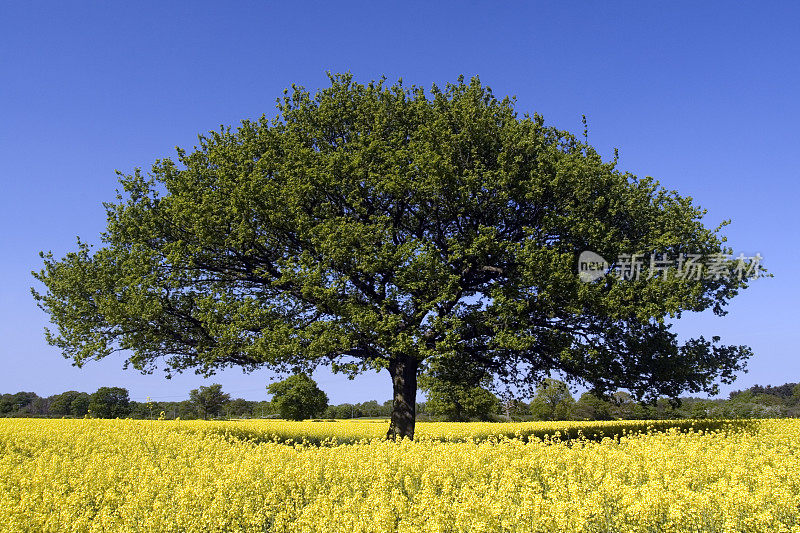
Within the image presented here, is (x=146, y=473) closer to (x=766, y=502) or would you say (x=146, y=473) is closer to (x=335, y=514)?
(x=335, y=514)

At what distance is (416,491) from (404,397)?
12.3 meters

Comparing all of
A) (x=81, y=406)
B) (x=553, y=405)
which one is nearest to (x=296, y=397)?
(x=553, y=405)

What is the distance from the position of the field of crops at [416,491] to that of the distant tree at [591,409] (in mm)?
49849

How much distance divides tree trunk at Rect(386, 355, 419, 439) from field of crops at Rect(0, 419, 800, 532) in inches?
279

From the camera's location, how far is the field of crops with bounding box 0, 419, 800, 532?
7305 millimetres

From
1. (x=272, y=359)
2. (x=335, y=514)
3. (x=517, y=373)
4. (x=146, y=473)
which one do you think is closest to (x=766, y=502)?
(x=335, y=514)

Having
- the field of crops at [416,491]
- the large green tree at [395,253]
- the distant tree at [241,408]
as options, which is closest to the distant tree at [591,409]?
the large green tree at [395,253]

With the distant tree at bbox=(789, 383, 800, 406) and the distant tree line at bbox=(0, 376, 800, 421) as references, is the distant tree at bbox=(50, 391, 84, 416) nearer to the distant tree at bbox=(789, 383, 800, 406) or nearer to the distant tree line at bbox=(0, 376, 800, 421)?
the distant tree line at bbox=(0, 376, 800, 421)

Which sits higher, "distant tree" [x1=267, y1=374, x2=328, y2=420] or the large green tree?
the large green tree

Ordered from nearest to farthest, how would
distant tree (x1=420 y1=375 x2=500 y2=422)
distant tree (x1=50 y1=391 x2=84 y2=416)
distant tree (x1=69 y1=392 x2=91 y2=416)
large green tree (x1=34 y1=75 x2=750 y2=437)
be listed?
large green tree (x1=34 y1=75 x2=750 y2=437), distant tree (x1=420 y1=375 x2=500 y2=422), distant tree (x1=69 y1=392 x2=91 y2=416), distant tree (x1=50 y1=391 x2=84 y2=416)

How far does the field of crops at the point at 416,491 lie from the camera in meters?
7.30

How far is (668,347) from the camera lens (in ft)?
68.3

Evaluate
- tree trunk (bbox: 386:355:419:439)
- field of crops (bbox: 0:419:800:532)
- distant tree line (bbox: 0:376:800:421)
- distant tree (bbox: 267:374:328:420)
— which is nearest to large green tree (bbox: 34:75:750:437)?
tree trunk (bbox: 386:355:419:439)

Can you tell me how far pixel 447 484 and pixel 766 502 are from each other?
480cm
